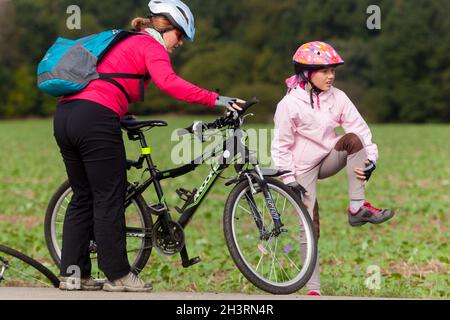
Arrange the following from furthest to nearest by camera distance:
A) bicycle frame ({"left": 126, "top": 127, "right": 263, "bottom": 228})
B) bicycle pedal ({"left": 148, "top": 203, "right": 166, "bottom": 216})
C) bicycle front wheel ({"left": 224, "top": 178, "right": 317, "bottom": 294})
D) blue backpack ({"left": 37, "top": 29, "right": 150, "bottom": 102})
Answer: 1. bicycle pedal ({"left": 148, "top": 203, "right": 166, "bottom": 216})
2. bicycle frame ({"left": 126, "top": 127, "right": 263, "bottom": 228})
3. bicycle front wheel ({"left": 224, "top": 178, "right": 317, "bottom": 294})
4. blue backpack ({"left": 37, "top": 29, "right": 150, "bottom": 102})

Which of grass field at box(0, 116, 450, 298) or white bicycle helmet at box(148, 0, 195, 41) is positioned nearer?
white bicycle helmet at box(148, 0, 195, 41)

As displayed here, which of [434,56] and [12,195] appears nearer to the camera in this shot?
[12,195]

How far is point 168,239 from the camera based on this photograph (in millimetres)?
5973

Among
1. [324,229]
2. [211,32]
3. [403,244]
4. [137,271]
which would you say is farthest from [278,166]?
[211,32]

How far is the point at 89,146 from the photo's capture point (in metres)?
5.55

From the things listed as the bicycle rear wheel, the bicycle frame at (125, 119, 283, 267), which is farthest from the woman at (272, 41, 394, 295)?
the bicycle rear wheel

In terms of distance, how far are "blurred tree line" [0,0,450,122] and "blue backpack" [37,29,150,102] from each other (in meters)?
61.1

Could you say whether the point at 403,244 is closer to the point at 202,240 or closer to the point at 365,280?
the point at 202,240

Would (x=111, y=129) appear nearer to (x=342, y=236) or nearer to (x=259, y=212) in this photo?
(x=259, y=212)

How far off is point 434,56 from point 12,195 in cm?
6867

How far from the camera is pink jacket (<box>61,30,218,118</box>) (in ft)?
18.1

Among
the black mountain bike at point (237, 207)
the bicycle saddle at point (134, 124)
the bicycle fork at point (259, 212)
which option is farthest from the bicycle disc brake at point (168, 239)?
the bicycle saddle at point (134, 124)

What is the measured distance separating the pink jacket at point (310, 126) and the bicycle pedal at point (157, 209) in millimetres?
870

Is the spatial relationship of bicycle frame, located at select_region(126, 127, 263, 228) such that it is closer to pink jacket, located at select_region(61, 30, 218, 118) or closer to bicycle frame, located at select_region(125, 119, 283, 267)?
bicycle frame, located at select_region(125, 119, 283, 267)
